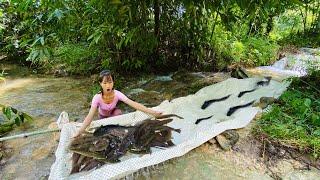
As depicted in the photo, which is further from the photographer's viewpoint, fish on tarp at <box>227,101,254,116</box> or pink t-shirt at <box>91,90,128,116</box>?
fish on tarp at <box>227,101,254,116</box>

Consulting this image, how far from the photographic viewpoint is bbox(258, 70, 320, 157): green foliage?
346cm

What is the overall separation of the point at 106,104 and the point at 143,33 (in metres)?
2.21

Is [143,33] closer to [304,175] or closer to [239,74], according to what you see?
[239,74]

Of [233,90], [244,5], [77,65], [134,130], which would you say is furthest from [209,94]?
[77,65]

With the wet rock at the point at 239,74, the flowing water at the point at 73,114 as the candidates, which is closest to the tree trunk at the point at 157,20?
the flowing water at the point at 73,114

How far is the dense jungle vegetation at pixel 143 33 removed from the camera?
185 inches

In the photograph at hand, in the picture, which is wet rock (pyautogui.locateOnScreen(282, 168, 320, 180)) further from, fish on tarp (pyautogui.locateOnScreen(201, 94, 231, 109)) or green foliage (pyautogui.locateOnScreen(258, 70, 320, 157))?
fish on tarp (pyautogui.locateOnScreen(201, 94, 231, 109))

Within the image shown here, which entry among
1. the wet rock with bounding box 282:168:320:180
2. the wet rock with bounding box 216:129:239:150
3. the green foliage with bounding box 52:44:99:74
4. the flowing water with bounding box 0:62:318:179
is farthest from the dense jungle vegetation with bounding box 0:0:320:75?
the wet rock with bounding box 282:168:320:180

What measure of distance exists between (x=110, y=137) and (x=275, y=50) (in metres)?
5.57

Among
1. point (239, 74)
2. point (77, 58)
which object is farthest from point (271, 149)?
point (77, 58)

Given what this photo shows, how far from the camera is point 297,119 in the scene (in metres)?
3.88

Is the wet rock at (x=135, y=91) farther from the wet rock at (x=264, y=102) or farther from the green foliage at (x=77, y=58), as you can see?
the wet rock at (x=264, y=102)

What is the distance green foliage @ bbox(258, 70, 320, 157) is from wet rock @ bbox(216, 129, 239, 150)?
323 millimetres

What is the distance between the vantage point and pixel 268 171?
3.20 metres
